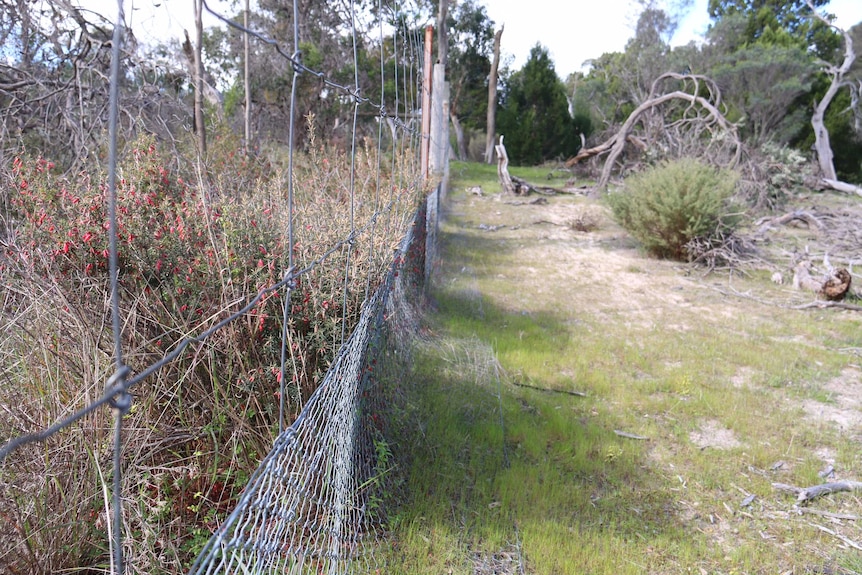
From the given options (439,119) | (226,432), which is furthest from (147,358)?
(439,119)

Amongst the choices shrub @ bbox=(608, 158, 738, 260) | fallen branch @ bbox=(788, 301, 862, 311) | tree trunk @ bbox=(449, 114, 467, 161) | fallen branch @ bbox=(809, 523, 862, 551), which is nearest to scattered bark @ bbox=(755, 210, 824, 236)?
shrub @ bbox=(608, 158, 738, 260)

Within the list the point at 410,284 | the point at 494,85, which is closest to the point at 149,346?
the point at 410,284

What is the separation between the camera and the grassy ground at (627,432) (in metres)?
2.76

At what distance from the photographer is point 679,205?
8492 mm

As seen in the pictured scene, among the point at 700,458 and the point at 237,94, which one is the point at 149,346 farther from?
the point at 237,94

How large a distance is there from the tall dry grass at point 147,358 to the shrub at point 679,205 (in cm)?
705

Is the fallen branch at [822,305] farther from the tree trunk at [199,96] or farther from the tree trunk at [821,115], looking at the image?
the tree trunk at [821,115]

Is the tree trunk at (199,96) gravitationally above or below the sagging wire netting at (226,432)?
above

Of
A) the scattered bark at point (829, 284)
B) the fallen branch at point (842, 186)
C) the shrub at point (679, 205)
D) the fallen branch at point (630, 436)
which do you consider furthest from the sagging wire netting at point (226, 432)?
the fallen branch at point (842, 186)

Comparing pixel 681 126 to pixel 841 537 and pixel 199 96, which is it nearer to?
pixel 199 96

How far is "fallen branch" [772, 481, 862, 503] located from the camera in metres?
3.29

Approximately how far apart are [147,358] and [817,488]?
3387 millimetres

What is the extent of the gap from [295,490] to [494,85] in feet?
80.9

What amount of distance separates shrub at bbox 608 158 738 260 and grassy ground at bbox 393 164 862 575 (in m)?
1.41
